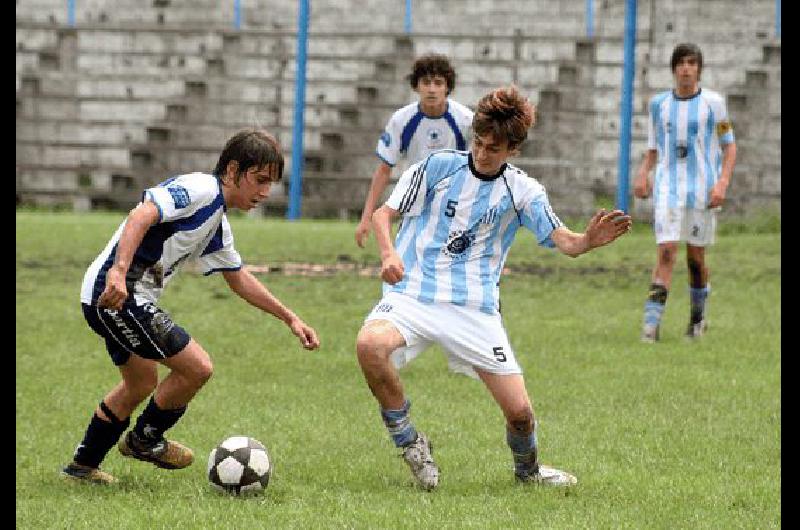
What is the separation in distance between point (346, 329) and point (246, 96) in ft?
46.5

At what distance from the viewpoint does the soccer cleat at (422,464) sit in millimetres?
5969

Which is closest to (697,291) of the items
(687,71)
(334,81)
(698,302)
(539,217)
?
(698,302)

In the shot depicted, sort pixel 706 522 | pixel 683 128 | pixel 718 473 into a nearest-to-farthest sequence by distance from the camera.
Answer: pixel 706 522 < pixel 718 473 < pixel 683 128

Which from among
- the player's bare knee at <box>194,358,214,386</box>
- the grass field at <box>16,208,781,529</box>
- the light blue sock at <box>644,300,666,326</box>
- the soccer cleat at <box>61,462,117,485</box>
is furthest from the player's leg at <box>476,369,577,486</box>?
the light blue sock at <box>644,300,666,326</box>

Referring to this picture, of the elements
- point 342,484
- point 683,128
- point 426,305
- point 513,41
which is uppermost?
point 513,41

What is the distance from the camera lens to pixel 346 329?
11.1 m

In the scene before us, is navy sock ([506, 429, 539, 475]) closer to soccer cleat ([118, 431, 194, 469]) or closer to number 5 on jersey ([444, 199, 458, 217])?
number 5 on jersey ([444, 199, 458, 217])

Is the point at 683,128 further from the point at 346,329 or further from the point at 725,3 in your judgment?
the point at 725,3

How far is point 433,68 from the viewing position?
29.8 ft

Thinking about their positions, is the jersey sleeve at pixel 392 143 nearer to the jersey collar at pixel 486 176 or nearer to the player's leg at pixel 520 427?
the jersey collar at pixel 486 176

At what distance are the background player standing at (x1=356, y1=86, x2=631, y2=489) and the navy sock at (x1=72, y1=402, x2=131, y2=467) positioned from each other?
3.48 feet

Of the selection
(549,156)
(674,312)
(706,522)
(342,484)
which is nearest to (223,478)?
(342,484)

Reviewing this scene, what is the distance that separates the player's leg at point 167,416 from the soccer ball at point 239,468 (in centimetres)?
32

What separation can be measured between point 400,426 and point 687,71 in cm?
516
